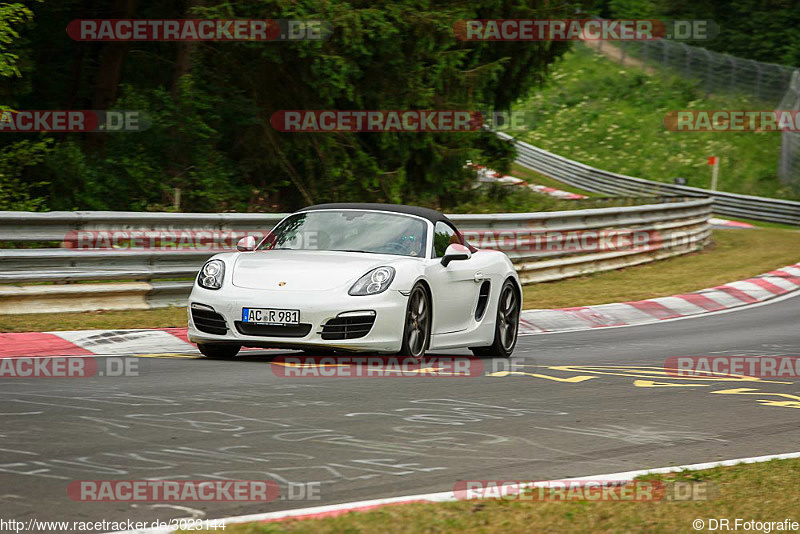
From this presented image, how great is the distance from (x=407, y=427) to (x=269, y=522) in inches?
94.3

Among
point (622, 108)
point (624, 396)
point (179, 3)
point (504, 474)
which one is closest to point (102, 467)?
point (504, 474)

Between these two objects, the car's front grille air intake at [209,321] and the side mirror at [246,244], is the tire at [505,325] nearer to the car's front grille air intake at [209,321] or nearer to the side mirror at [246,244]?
the side mirror at [246,244]

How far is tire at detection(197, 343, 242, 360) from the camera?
9.86 m

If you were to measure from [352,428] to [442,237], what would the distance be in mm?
4342

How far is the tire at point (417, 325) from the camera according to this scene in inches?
379

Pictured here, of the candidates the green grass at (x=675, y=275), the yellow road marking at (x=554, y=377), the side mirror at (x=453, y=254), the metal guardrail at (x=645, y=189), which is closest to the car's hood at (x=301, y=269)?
the side mirror at (x=453, y=254)

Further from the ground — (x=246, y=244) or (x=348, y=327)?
(x=246, y=244)

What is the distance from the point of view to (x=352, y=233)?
10469 millimetres

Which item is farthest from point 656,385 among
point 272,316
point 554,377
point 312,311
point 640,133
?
point 640,133

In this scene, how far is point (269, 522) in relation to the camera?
451cm

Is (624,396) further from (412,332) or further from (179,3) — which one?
(179,3)

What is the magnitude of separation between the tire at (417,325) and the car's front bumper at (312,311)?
6.5 inches

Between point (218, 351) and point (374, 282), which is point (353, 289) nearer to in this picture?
point (374, 282)

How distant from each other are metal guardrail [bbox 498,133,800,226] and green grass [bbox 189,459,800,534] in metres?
32.7
